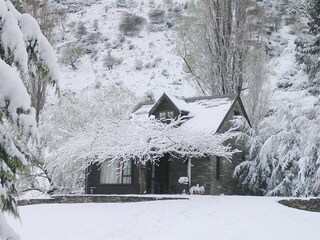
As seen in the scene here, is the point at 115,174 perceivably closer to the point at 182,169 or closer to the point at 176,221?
the point at 182,169

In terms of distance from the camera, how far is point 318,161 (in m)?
17.3

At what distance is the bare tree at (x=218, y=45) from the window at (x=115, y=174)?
7393 mm

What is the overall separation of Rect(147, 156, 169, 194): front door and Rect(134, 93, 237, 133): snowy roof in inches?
83.8

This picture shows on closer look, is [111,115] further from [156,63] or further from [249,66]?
[156,63]

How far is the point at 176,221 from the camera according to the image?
13.9m

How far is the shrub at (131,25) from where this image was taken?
54031mm

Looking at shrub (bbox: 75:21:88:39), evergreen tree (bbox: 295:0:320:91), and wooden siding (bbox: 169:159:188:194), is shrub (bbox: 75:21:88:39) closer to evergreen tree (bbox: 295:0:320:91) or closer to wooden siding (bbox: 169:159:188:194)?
wooden siding (bbox: 169:159:188:194)

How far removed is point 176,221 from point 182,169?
8.02 m

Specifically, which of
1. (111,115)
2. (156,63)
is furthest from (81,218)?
(156,63)

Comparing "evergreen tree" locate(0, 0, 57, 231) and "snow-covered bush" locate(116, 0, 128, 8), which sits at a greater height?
"snow-covered bush" locate(116, 0, 128, 8)

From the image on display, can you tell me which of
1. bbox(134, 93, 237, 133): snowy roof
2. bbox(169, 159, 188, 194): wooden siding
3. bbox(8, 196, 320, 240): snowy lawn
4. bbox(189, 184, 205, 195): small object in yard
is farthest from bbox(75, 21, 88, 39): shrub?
bbox(8, 196, 320, 240): snowy lawn

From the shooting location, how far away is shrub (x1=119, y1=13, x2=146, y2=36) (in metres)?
54.0

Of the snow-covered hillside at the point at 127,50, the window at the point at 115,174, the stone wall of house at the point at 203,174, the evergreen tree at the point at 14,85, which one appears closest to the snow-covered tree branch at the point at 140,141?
the stone wall of house at the point at 203,174

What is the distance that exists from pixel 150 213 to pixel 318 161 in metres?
6.59
